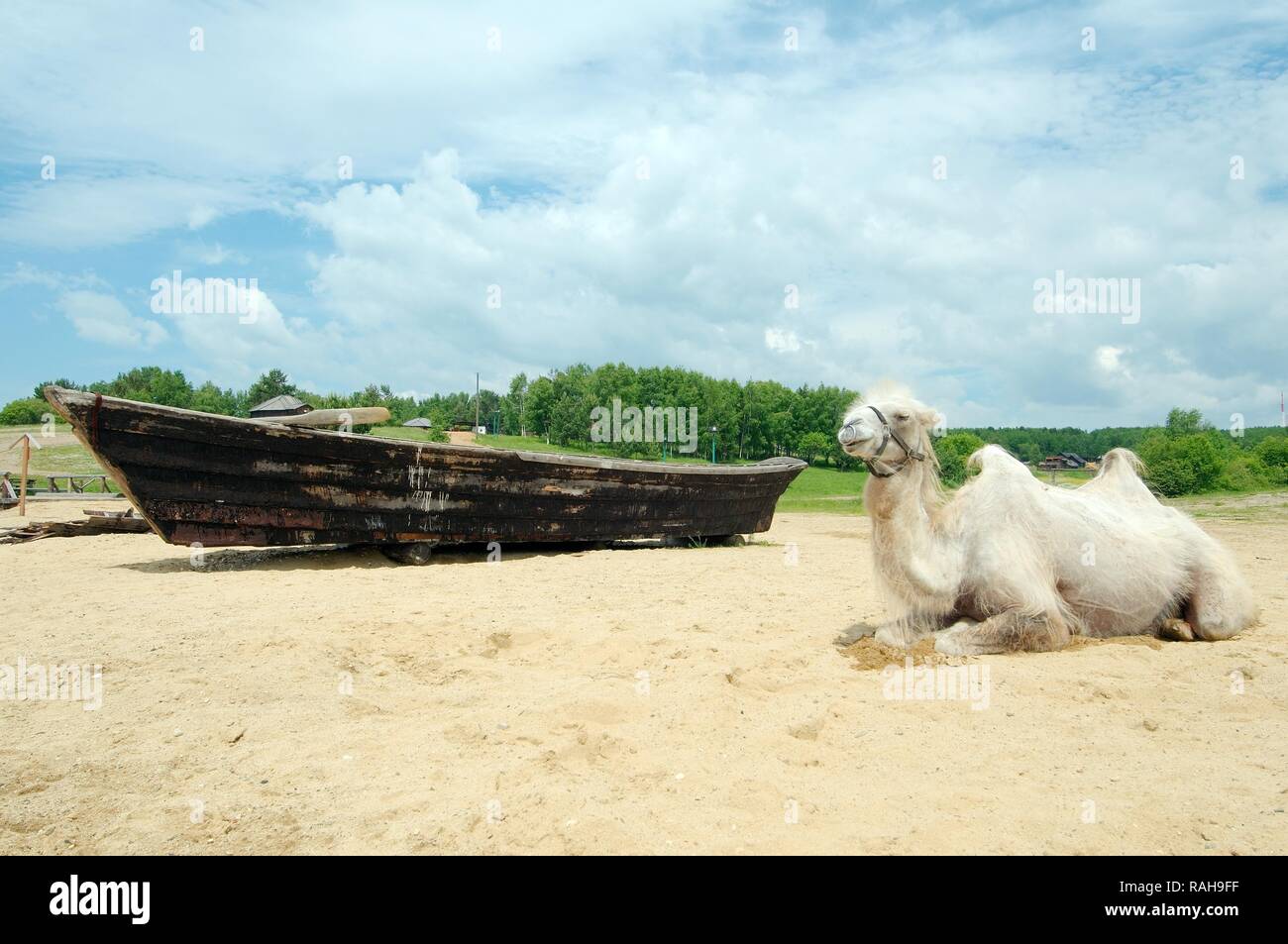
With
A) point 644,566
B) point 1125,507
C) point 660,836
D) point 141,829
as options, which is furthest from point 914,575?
point 644,566

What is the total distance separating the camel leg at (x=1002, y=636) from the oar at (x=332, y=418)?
6.76 metres

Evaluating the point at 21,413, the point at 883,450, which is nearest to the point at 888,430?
the point at 883,450

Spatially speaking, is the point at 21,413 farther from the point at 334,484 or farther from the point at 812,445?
the point at 334,484

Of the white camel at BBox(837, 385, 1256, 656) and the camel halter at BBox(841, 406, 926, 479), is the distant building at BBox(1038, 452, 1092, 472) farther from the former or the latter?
the camel halter at BBox(841, 406, 926, 479)

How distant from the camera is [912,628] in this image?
5.36 m

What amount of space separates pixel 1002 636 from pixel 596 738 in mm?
3075

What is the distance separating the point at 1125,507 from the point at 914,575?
8.31 ft

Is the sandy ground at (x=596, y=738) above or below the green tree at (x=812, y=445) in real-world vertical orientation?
below

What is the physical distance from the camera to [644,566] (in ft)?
32.3

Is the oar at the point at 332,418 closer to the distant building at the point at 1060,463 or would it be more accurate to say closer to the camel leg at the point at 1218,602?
the camel leg at the point at 1218,602

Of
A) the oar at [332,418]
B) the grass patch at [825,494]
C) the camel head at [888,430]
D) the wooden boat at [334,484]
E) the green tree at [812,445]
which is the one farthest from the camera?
the green tree at [812,445]

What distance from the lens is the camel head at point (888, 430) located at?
186 inches

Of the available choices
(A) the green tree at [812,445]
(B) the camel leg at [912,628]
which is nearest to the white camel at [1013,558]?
(B) the camel leg at [912,628]

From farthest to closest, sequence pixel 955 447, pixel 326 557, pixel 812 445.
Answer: pixel 812 445
pixel 955 447
pixel 326 557
